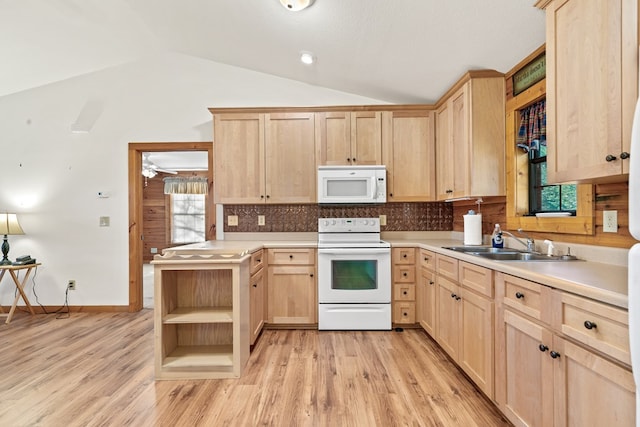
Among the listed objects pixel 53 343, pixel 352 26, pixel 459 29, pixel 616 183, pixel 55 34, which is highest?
pixel 55 34

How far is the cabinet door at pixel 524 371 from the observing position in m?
1.31

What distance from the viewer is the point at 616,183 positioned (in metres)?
1.60

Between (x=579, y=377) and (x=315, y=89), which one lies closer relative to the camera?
(x=579, y=377)

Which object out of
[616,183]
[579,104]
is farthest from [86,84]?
[616,183]

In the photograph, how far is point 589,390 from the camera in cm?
111

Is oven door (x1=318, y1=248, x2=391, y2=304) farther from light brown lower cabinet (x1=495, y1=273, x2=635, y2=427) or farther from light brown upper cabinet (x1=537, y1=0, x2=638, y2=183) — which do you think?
light brown upper cabinet (x1=537, y1=0, x2=638, y2=183)

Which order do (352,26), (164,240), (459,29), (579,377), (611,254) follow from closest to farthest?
(579,377)
(611,254)
(459,29)
(352,26)
(164,240)

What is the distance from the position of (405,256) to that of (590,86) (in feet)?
6.43

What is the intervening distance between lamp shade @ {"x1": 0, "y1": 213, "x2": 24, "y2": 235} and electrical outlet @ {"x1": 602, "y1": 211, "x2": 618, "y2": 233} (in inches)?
200

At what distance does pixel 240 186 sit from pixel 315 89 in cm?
141

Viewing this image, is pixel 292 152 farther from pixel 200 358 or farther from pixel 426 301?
pixel 200 358

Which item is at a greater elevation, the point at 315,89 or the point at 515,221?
the point at 315,89

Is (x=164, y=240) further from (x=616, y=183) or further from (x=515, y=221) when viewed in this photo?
(x=616, y=183)

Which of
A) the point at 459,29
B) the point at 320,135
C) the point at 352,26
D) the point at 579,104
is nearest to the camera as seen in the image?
the point at 579,104
